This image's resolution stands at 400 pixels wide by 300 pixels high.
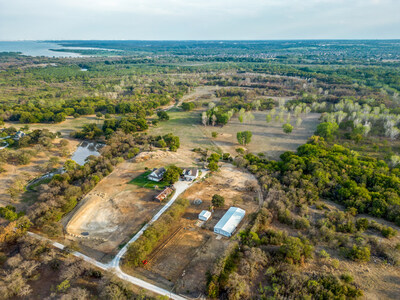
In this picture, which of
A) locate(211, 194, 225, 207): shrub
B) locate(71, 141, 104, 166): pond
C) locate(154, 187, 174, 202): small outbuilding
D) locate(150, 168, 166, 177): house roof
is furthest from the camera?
locate(71, 141, 104, 166): pond

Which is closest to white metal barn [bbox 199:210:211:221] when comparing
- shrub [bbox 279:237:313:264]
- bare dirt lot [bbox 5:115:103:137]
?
shrub [bbox 279:237:313:264]

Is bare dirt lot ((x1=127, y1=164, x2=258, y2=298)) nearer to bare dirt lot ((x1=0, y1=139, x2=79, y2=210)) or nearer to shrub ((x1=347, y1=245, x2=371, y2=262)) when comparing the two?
shrub ((x1=347, y1=245, x2=371, y2=262))

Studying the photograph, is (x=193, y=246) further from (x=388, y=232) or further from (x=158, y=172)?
(x=388, y=232)

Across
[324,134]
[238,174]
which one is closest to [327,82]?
[324,134]

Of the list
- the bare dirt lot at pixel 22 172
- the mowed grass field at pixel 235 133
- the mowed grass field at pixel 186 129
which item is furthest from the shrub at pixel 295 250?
the bare dirt lot at pixel 22 172

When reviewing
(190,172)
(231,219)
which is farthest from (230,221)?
(190,172)

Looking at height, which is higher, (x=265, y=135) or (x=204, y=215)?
(x=204, y=215)

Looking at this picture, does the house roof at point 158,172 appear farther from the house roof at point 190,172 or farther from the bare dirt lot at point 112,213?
the house roof at point 190,172
